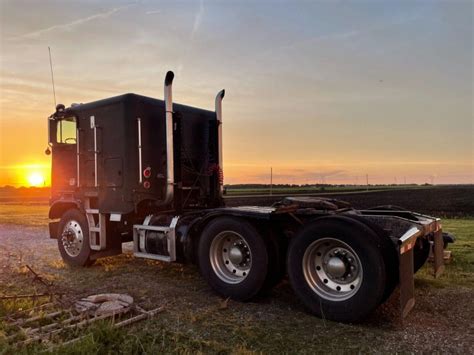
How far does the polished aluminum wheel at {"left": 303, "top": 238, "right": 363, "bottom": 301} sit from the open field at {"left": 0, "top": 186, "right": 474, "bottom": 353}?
35 cm

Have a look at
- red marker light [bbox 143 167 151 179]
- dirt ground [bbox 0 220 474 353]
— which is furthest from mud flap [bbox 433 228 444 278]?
red marker light [bbox 143 167 151 179]

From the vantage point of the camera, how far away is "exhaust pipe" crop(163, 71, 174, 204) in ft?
Answer: 22.6

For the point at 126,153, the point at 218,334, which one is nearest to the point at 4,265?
the point at 126,153

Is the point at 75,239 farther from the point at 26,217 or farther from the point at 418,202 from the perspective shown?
the point at 418,202

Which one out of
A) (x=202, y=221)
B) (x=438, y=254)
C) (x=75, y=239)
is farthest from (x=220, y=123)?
(x=438, y=254)

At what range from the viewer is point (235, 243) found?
230 inches

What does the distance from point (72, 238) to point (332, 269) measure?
211 inches

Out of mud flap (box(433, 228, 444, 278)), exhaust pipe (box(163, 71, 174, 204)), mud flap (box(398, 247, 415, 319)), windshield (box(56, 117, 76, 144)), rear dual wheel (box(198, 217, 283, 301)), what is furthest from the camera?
windshield (box(56, 117, 76, 144))

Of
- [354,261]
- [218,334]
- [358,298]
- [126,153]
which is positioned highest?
[126,153]

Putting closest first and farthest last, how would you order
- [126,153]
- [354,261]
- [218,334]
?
[218,334], [354,261], [126,153]

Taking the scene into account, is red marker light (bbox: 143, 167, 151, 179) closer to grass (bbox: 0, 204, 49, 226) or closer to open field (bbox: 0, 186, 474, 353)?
open field (bbox: 0, 186, 474, 353)

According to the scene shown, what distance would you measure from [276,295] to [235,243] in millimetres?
907

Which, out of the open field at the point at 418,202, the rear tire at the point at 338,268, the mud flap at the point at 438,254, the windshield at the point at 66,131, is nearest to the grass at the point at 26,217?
the open field at the point at 418,202

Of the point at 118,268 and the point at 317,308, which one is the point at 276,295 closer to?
the point at 317,308
